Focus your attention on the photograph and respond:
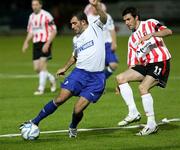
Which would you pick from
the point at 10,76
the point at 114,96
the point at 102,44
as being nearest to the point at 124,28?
the point at 10,76

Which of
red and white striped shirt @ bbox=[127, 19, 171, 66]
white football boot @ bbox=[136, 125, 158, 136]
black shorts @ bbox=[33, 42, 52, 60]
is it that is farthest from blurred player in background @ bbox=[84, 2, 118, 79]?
white football boot @ bbox=[136, 125, 158, 136]

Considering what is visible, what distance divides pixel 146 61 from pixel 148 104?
0.82m

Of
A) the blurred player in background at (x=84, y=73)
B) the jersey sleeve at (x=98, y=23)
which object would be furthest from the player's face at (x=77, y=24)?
the jersey sleeve at (x=98, y=23)

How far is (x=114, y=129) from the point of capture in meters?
12.0

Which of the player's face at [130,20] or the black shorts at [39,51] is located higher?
the player's face at [130,20]

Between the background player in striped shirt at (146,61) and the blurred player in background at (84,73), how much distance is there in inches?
27.7

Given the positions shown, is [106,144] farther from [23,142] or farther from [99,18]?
[99,18]

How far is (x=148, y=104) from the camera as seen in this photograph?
11.4 m

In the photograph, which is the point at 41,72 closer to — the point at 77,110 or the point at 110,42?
the point at 110,42

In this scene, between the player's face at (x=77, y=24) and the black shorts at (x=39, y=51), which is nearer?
the player's face at (x=77, y=24)

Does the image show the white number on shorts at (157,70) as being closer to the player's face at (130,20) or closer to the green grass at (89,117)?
the player's face at (130,20)

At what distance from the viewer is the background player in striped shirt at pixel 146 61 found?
11.4 metres

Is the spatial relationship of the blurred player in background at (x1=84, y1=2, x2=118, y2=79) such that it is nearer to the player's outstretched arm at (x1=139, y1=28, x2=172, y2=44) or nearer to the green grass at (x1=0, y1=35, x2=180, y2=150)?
the green grass at (x1=0, y1=35, x2=180, y2=150)

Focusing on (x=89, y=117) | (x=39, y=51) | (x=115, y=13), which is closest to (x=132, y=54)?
(x=89, y=117)
